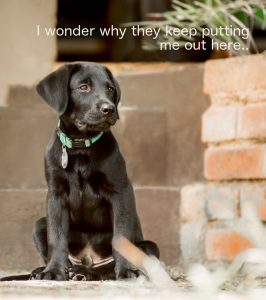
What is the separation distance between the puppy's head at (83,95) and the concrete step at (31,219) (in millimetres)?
786

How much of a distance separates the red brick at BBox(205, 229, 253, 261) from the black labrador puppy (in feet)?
1.35

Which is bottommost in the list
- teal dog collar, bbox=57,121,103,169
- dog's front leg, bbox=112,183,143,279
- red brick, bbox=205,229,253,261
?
red brick, bbox=205,229,253,261

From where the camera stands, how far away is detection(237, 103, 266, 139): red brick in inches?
147

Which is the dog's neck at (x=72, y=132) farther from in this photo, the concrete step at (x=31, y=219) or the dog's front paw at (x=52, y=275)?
the concrete step at (x=31, y=219)

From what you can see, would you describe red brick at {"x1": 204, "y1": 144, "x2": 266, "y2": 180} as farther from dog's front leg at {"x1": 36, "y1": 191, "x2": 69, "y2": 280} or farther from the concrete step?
dog's front leg at {"x1": 36, "y1": 191, "x2": 69, "y2": 280}

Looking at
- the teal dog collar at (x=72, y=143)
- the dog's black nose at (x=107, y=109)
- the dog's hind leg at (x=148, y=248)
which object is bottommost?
the dog's hind leg at (x=148, y=248)

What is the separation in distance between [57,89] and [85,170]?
1.16 ft

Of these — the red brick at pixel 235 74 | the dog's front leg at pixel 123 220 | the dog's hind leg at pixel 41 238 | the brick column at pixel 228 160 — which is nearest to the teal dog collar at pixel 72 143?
the dog's front leg at pixel 123 220

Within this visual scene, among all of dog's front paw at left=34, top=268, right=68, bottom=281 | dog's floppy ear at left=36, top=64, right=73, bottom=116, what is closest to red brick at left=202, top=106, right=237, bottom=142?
dog's floppy ear at left=36, top=64, right=73, bottom=116

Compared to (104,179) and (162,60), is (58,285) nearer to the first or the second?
(104,179)

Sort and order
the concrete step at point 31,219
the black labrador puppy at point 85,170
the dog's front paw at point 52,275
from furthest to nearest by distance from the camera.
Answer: the concrete step at point 31,219 → the black labrador puppy at point 85,170 → the dog's front paw at point 52,275

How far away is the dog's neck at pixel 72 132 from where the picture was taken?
360cm

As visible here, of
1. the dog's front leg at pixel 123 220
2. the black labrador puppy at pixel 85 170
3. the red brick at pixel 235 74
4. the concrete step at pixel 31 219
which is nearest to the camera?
the dog's front leg at pixel 123 220

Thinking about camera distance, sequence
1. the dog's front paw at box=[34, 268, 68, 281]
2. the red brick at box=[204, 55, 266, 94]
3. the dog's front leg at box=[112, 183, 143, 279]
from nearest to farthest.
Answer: the dog's front paw at box=[34, 268, 68, 281]
the dog's front leg at box=[112, 183, 143, 279]
the red brick at box=[204, 55, 266, 94]
